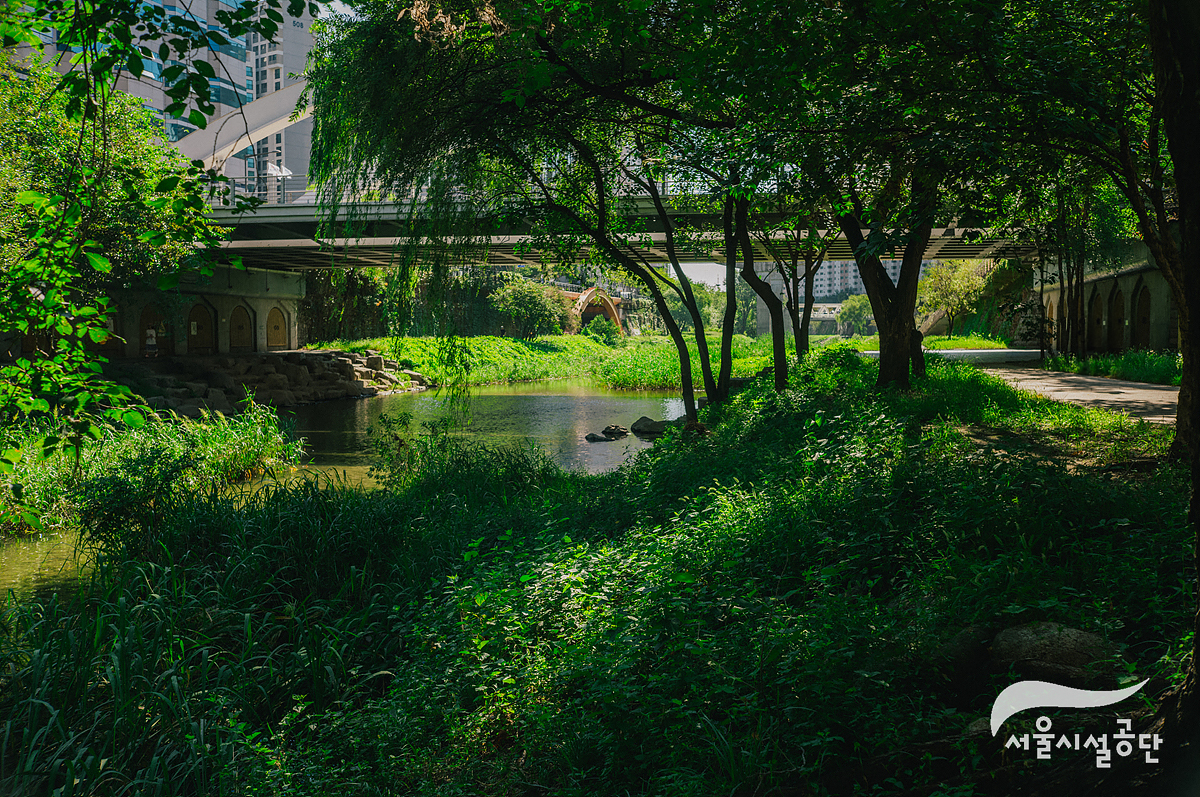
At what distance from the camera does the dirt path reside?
8.88 meters

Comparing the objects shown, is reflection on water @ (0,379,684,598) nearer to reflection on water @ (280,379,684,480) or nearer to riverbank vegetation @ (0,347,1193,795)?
reflection on water @ (280,379,684,480)

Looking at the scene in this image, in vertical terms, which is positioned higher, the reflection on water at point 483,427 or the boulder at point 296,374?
the boulder at point 296,374

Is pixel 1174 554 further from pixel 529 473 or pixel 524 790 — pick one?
pixel 529 473

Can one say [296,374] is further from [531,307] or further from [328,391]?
[531,307]

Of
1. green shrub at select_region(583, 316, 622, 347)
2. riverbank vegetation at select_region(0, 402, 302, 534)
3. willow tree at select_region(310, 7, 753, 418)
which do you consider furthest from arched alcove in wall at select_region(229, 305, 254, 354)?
willow tree at select_region(310, 7, 753, 418)

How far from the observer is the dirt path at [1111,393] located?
8883mm

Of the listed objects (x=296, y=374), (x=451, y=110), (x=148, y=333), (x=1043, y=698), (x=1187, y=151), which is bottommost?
(x=1043, y=698)

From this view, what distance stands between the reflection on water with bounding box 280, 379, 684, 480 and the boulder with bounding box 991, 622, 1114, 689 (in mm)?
7544

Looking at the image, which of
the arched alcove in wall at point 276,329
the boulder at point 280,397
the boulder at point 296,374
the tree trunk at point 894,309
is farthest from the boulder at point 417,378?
the tree trunk at point 894,309

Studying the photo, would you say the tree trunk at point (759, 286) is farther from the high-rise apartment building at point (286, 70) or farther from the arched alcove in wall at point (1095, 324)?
the high-rise apartment building at point (286, 70)

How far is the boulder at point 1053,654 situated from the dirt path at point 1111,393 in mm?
5914

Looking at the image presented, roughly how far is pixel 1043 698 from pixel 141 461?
8.90 m

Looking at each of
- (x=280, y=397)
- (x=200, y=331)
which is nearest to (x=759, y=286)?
(x=280, y=397)

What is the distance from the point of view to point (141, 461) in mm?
8539
